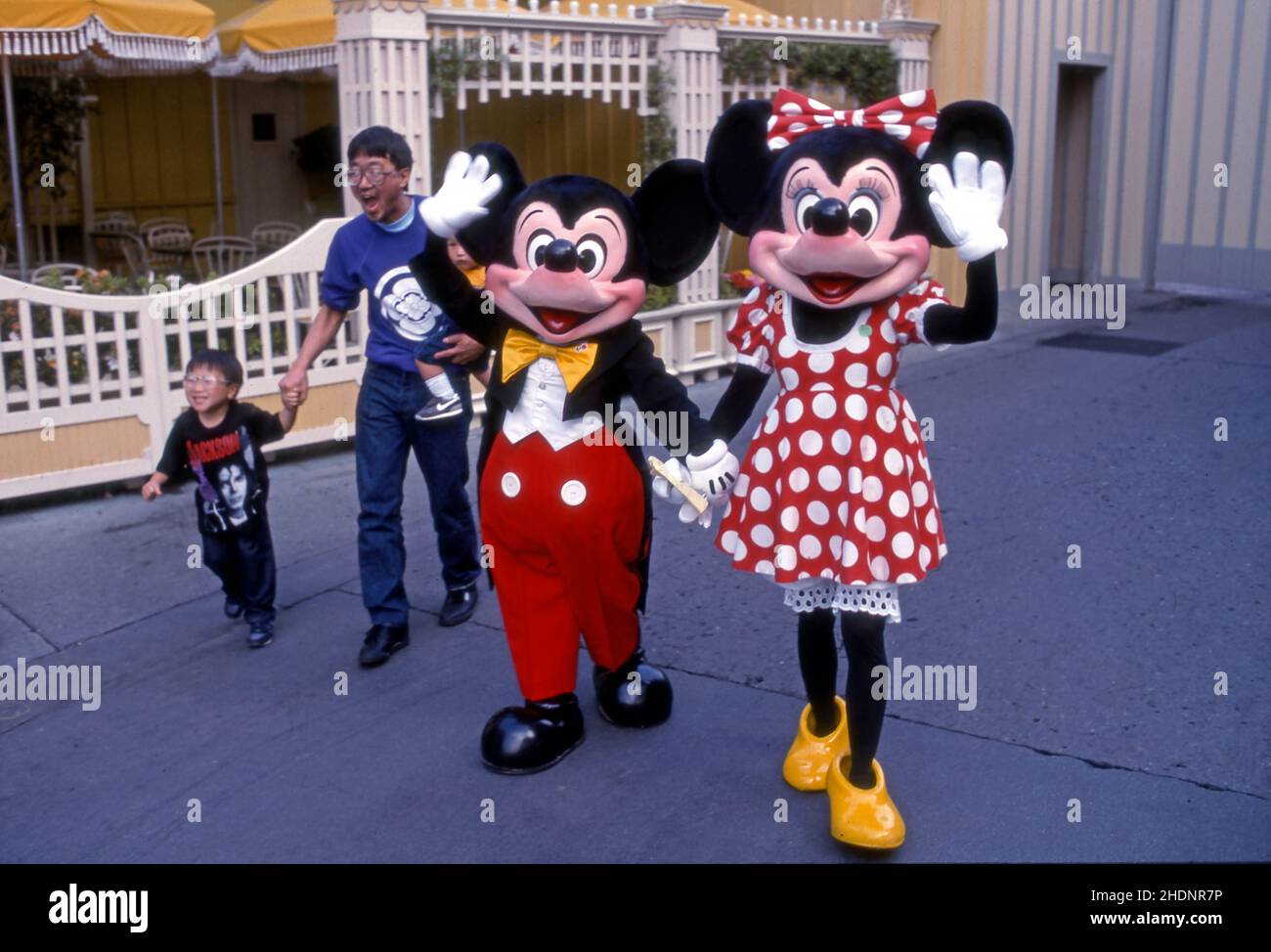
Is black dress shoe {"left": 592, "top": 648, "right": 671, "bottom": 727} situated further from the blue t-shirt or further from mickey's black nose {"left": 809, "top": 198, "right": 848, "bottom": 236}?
mickey's black nose {"left": 809, "top": 198, "right": 848, "bottom": 236}

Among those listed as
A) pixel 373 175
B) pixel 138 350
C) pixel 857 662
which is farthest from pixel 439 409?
pixel 138 350

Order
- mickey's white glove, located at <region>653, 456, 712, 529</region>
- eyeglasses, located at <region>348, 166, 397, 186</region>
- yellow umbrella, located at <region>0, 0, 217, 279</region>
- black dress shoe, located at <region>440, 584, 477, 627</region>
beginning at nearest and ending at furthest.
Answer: mickey's white glove, located at <region>653, 456, 712, 529</region>, eyeglasses, located at <region>348, 166, 397, 186</region>, black dress shoe, located at <region>440, 584, 477, 627</region>, yellow umbrella, located at <region>0, 0, 217, 279</region>

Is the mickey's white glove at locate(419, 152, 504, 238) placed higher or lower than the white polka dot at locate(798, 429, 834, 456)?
higher

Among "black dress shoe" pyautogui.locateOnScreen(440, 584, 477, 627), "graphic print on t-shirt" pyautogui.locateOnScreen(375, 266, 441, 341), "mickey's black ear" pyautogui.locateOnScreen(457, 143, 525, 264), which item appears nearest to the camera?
"mickey's black ear" pyautogui.locateOnScreen(457, 143, 525, 264)

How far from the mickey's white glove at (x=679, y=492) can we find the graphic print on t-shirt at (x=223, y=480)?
5.94 ft

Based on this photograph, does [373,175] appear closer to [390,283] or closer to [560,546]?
[390,283]

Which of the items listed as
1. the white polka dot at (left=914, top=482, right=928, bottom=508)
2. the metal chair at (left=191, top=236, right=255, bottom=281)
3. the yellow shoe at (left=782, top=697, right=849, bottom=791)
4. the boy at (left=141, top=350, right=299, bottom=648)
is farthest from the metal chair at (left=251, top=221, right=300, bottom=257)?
the white polka dot at (left=914, top=482, right=928, bottom=508)

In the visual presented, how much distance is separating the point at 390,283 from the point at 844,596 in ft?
6.57

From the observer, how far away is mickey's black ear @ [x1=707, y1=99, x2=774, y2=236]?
3.49 m

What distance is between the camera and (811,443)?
3340mm

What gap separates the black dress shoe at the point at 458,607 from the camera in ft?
16.3

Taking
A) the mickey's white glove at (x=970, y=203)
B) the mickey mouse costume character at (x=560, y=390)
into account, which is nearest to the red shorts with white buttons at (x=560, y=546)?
the mickey mouse costume character at (x=560, y=390)

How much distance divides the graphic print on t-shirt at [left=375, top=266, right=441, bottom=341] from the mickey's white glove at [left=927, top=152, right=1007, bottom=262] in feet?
6.31
